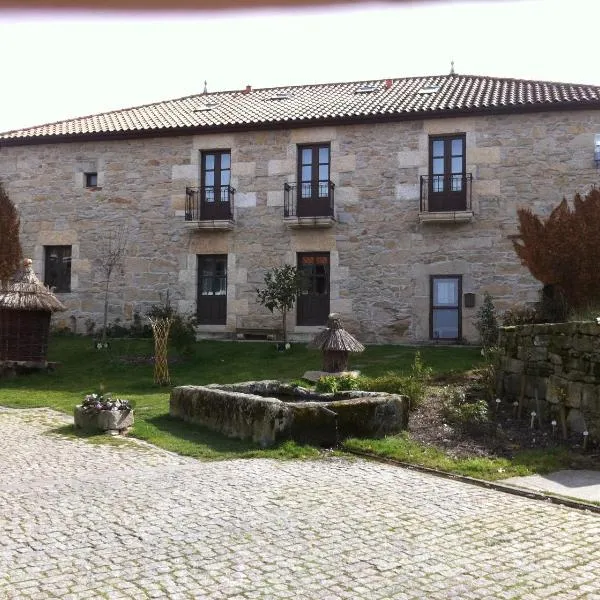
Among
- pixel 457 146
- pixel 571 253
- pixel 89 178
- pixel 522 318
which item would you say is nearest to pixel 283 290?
pixel 522 318

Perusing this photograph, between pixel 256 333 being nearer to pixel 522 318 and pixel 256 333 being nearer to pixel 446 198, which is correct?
pixel 446 198

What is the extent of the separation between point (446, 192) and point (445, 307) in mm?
3103

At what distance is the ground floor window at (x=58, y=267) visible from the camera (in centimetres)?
2016

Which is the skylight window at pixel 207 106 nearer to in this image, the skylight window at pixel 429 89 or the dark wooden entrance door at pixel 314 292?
the dark wooden entrance door at pixel 314 292

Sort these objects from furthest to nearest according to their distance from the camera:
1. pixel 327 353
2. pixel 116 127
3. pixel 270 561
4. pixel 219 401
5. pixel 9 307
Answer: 1. pixel 116 127
2. pixel 9 307
3. pixel 327 353
4. pixel 219 401
5. pixel 270 561

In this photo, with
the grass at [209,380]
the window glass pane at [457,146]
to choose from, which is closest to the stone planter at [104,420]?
the grass at [209,380]

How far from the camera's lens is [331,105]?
768 inches

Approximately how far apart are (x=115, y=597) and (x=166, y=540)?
0.98 metres

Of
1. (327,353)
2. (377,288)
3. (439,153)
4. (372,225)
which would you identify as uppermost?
(439,153)

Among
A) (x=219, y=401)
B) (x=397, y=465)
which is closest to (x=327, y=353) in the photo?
(x=219, y=401)

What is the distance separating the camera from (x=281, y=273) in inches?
663

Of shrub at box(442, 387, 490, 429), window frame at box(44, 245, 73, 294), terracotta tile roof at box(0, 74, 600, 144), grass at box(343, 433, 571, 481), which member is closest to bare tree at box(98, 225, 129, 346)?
window frame at box(44, 245, 73, 294)

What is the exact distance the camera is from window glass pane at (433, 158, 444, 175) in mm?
17703

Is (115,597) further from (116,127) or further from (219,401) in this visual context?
(116,127)
